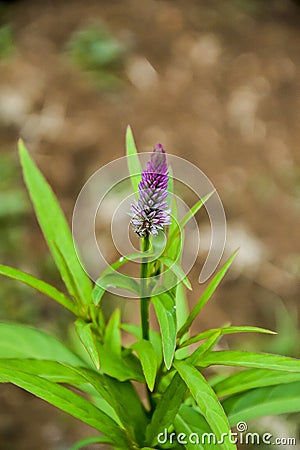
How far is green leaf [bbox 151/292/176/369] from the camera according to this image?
86cm

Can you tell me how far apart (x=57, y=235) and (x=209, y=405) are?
41cm

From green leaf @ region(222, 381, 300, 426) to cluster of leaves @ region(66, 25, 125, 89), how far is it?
176cm

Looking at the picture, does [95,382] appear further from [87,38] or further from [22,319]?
[87,38]

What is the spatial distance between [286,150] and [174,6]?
1.04 meters

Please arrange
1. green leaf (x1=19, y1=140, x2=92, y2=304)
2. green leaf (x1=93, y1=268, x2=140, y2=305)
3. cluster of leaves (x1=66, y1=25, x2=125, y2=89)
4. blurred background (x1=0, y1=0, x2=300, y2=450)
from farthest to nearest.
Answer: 1. cluster of leaves (x1=66, y1=25, x2=125, y2=89)
2. blurred background (x1=0, y1=0, x2=300, y2=450)
3. green leaf (x1=19, y1=140, x2=92, y2=304)
4. green leaf (x1=93, y1=268, x2=140, y2=305)

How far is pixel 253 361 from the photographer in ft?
2.96

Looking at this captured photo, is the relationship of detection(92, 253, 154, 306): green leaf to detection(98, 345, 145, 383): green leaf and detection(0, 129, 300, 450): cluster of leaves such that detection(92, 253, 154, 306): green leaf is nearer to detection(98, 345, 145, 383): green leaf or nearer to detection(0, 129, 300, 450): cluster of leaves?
detection(0, 129, 300, 450): cluster of leaves

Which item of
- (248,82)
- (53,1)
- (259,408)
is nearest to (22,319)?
(259,408)

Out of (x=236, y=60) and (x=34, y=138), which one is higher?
(x=236, y=60)

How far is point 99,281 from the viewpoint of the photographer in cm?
93

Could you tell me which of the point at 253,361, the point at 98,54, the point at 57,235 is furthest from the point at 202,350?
the point at 98,54

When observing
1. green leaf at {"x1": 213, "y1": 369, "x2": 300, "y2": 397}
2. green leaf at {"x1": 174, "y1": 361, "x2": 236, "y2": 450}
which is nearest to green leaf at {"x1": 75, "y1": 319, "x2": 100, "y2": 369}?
green leaf at {"x1": 174, "y1": 361, "x2": 236, "y2": 450}

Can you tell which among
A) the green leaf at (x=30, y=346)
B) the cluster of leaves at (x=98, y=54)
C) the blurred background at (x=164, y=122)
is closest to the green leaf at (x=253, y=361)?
the green leaf at (x=30, y=346)

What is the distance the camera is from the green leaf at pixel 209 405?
0.84 m
